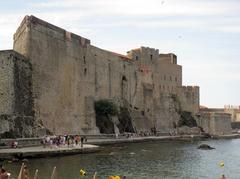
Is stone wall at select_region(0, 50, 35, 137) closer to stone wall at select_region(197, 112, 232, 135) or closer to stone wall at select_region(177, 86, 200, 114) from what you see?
stone wall at select_region(177, 86, 200, 114)

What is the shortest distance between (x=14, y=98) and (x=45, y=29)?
11.6 meters

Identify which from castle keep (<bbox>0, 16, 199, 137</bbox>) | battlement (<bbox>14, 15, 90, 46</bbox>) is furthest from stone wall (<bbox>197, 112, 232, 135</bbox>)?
battlement (<bbox>14, 15, 90, 46</bbox>)

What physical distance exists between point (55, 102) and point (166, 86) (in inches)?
1490

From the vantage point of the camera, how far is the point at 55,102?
180 feet

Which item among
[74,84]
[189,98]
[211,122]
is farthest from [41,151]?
[211,122]

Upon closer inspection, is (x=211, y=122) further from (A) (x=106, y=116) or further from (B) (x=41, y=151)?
(B) (x=41, y=151)

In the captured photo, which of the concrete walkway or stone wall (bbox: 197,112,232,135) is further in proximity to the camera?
stone wall (bbox: 197,112,232,135)

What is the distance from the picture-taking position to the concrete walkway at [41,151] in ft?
117

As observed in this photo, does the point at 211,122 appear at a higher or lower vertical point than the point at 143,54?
lower

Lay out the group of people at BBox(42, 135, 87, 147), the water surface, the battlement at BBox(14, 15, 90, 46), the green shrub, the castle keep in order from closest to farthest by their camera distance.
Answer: the water surface
the group of people at BBox(42, 135, 87, 147)
the castle keep
the battlement at BBox(14, 15, 90, 46)
the green shrub

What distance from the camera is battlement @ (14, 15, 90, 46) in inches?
2026

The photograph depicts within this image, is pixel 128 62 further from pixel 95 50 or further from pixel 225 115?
pixel 225 115

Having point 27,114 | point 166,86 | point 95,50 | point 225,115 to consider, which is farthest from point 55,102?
point 225,115

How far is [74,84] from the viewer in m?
60.5
